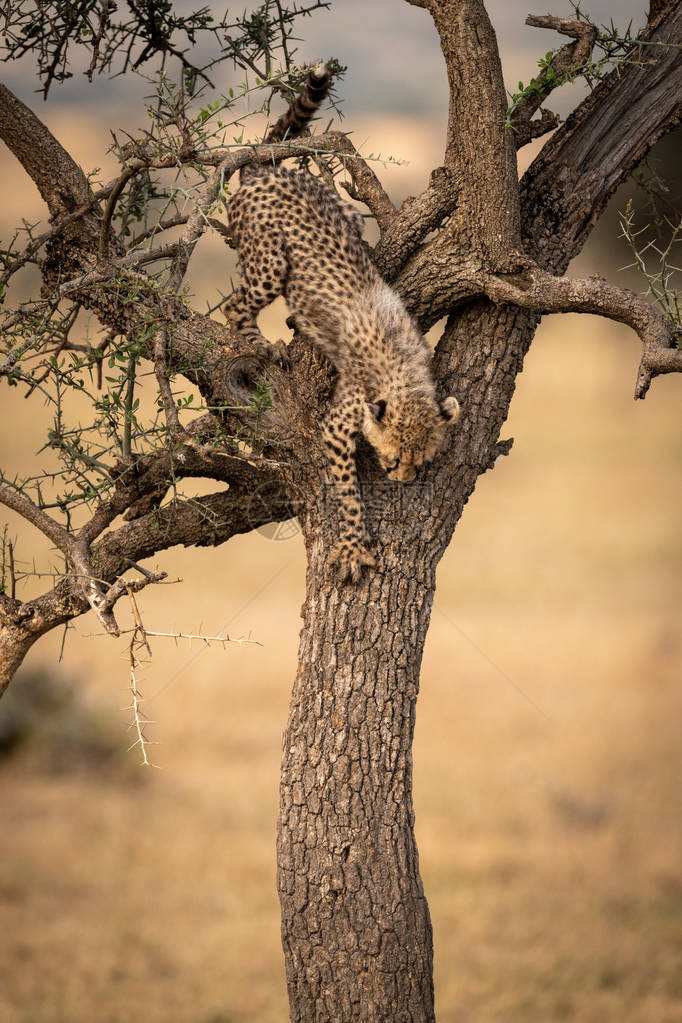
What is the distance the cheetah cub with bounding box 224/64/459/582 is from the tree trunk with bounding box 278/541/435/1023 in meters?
0.20

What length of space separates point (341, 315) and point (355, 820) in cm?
159

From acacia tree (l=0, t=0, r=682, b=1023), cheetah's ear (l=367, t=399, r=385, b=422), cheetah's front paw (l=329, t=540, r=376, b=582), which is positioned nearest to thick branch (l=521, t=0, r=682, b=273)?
acacia tree (l=0, t=0, r=682, b=1023)

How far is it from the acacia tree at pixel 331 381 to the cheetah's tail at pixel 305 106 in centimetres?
13

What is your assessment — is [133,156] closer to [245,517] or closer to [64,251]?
[64,251]

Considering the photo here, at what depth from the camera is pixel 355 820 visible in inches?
120

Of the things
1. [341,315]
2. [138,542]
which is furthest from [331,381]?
[138,542]

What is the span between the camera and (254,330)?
351cm

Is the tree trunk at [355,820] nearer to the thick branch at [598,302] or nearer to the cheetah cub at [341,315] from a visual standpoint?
the cheetah cub at [341,315]

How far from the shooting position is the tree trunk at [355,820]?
304 centimetres

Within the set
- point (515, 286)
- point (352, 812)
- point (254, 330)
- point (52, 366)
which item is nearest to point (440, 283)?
point (515, 286)

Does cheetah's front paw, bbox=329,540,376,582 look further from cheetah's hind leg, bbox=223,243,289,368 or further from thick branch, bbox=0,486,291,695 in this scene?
cheetah's hind leg, bbox=223,243,289,368

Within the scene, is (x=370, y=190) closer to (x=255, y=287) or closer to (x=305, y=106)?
(x=305, y=106)

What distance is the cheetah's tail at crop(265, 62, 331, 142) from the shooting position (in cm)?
346

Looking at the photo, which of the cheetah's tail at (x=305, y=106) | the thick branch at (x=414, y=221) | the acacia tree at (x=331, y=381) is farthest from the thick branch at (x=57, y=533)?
the cheetah's tail at (x=305, y=106)
